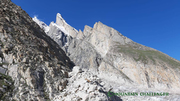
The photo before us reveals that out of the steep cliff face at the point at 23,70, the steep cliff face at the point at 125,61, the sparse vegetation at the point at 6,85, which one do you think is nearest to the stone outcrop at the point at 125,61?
the steep cliff face at the point at 125,61

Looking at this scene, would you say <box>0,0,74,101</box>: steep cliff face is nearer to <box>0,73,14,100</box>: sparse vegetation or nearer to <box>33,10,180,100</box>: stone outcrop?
<box>0,73,14,100</box>: sparse vegetation

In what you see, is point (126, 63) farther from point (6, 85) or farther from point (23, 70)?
point (6, 85)

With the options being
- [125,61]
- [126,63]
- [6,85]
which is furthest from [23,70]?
[125,61]

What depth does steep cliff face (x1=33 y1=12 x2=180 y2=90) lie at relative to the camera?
7662cm

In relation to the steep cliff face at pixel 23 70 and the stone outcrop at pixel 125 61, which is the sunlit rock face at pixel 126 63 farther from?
the steep cliff face at pixel 23 70

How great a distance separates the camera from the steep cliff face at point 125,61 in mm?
76625

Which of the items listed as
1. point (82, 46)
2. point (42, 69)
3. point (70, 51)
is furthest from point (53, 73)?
point (70, 51)

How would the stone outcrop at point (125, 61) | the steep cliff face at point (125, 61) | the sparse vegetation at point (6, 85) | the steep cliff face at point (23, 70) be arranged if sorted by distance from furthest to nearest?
the steep cliff face at point (125, 61)
the stone outcrop at point (125, 61)
the steep cliff face at point (23, 70)
the sparse vegetation at point (6, 85)

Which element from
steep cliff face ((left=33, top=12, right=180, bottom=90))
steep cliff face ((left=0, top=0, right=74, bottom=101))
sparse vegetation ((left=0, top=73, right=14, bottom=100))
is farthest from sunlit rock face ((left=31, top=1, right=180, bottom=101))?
sparse vegetation ((left=0, top=73, right=14, bottom=100))

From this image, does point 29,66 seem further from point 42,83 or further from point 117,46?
point 117,46

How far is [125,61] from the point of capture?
91938 mm

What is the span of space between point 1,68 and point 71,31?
176 m

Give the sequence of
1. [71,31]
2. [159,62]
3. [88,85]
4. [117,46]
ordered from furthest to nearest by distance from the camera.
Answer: [71,31] < [117,46] < [159,62] < [88,85]

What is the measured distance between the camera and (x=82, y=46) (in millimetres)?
128375
